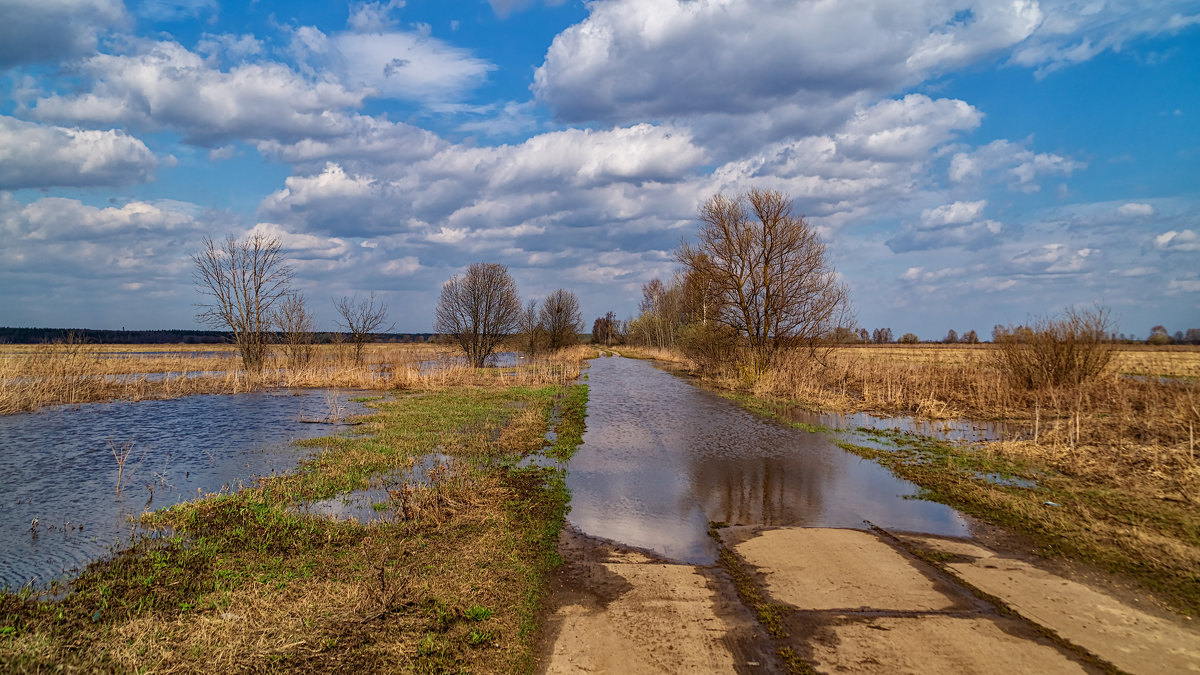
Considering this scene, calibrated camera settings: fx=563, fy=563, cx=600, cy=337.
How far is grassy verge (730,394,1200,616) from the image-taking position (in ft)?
21.2

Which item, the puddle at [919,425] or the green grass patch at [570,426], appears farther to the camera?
the puddle at [919,425]

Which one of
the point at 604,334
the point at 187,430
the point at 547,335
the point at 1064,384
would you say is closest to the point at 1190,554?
the point at 1064,384

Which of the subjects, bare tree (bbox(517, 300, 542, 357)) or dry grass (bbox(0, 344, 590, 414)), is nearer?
dry grass (bbox(0, 344, 590, 414))

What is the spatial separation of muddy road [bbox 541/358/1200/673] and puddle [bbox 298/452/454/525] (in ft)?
8.90

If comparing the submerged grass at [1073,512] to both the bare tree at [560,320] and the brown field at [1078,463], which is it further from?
the bare tree at [560,320]

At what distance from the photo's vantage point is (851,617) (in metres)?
5.15

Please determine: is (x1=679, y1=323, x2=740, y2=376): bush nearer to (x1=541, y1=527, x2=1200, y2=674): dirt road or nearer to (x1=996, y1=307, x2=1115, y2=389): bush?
(x1=996, y1=307, x2=1115, y2=389): bush

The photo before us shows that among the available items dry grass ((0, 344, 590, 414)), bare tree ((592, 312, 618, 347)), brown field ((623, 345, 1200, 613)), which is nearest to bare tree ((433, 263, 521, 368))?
dry grass ((0, 344, 590, 414))

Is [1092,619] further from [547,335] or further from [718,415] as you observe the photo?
[547,335]

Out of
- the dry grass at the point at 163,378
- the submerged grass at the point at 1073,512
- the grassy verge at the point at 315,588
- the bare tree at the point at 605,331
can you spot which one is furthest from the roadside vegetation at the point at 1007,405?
the bare tree at the point at 605,331

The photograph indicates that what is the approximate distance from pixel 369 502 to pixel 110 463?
22.4 feet

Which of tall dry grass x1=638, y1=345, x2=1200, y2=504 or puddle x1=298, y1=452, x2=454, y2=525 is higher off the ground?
tall dry grass x1=638, y1=345, x2=1200, y2=504

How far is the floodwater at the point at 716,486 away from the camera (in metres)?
8.10

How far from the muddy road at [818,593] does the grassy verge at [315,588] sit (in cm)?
60
